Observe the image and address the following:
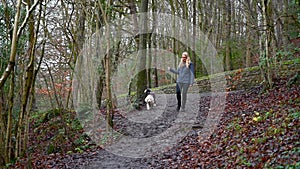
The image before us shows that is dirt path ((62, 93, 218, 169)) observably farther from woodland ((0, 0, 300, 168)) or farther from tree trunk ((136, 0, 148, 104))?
tree trunk ((136, 0, 148, 104))

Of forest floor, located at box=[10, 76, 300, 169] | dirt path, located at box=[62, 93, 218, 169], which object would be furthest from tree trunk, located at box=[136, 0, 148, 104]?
forest floor, located at box=[10, 76, 300, 169]

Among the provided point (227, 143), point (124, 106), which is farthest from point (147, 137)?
point (124, 106)

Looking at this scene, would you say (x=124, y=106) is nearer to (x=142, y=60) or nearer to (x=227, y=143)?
(x=142, y=60)

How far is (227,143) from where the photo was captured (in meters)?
6.55

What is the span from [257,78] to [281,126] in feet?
23.7

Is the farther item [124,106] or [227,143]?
[124,106]

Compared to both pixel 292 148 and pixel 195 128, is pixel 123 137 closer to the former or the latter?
pixel 195 128

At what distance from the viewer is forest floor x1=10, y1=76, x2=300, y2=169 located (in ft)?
17.5

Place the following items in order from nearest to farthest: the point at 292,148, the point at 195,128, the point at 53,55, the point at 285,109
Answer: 1. the point at 292,148
2. the point at 285,109
3. the point at 195,128
4. the point at 53,55

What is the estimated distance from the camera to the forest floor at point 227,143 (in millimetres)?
5320

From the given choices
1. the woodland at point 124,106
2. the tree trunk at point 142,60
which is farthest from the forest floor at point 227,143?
the tree trunk at point 142,60

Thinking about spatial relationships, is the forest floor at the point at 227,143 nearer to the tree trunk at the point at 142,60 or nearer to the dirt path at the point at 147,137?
the dirt path at the point at 147,137

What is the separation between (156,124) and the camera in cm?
1008

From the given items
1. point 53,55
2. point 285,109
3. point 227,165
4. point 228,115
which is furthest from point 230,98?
point 53,55
